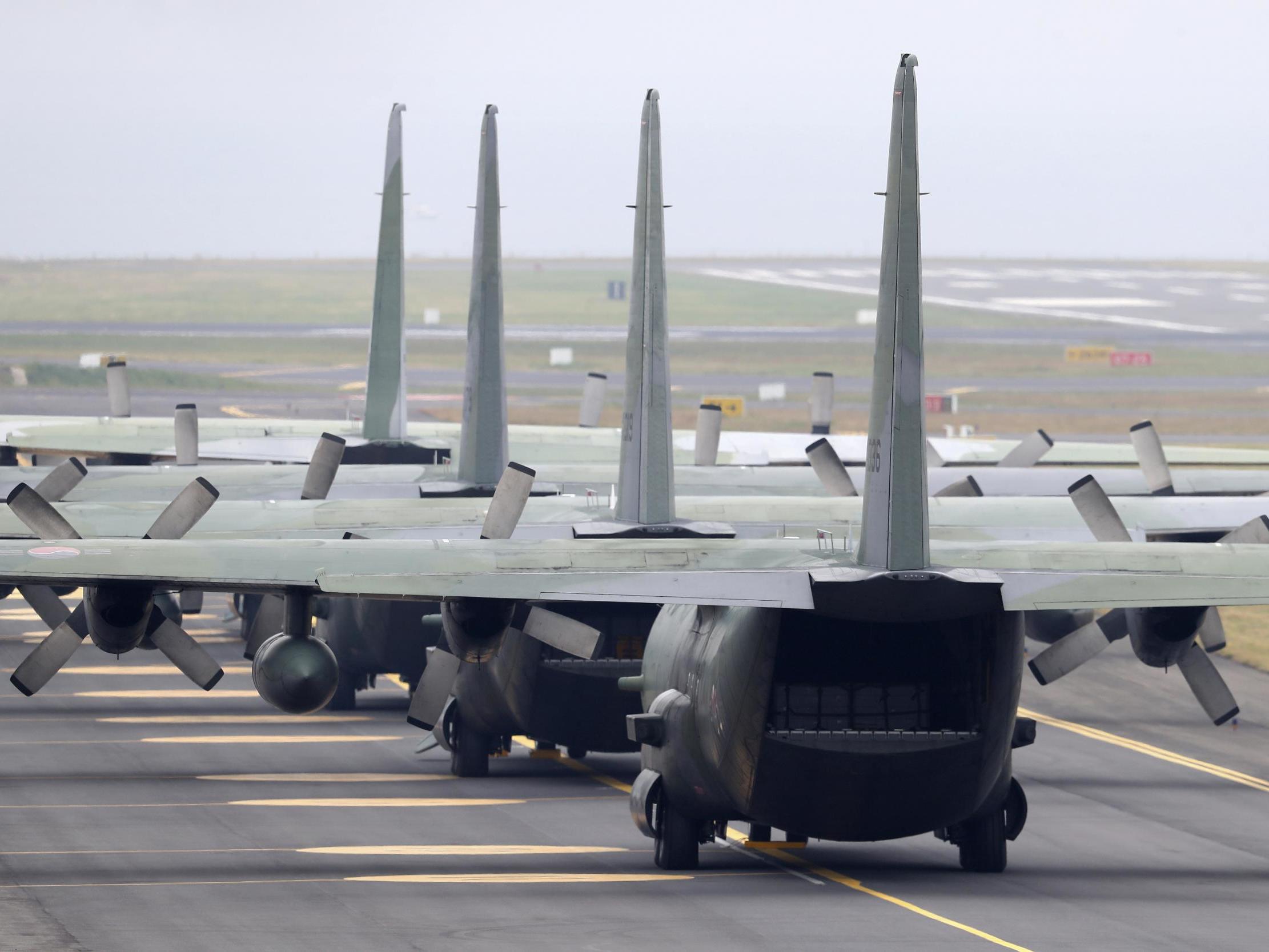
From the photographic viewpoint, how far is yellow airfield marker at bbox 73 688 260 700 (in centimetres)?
3766

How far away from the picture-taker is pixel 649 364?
26.5 metres

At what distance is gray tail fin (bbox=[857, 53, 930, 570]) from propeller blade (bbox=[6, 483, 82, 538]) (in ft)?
31.6

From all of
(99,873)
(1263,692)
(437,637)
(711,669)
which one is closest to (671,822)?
(711,669)

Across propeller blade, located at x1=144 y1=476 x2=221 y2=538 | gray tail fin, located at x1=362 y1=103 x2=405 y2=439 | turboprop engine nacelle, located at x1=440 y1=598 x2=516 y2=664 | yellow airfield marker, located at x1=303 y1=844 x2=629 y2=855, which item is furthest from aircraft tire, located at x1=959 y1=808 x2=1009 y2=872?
gray tail fin, located at x1=362 y1=103 x2=405 y2=439

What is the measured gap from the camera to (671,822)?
909 inches

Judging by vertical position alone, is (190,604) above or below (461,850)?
above

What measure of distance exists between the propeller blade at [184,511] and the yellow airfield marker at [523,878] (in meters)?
4.59

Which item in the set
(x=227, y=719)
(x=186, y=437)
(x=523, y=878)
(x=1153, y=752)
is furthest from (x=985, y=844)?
(x=186, y=437)

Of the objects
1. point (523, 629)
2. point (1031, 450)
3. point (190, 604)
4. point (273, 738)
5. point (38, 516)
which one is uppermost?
point (1031, 450)

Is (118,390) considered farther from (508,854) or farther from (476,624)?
(476,624)

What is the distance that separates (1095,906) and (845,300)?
585 ft

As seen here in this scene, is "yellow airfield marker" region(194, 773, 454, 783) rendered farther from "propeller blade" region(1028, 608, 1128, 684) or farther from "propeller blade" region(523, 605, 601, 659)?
"propeller blade" region(1028, 608, 1128, 684)

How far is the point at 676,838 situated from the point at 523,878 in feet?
6.10

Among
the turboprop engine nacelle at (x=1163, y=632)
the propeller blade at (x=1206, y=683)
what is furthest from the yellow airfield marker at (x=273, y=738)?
the propeller blade at (x=1206, y=683)
